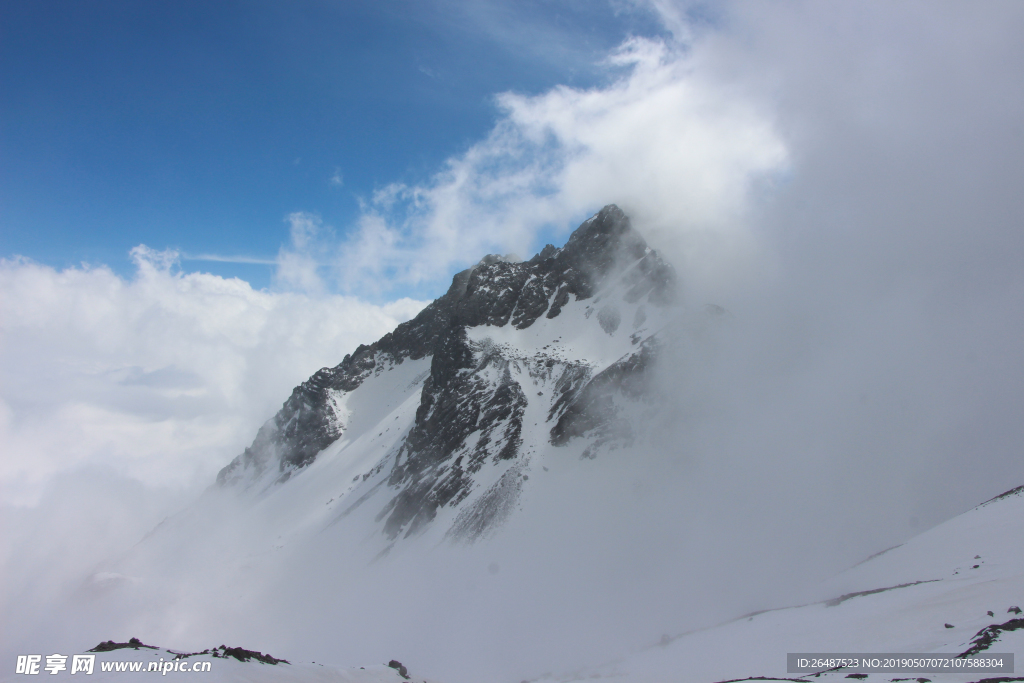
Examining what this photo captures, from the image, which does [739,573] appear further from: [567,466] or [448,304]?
[448,304]

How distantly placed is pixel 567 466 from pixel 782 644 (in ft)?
143

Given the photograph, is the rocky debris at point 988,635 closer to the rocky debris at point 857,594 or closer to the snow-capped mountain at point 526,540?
the snow-capped mountain at point 526,540

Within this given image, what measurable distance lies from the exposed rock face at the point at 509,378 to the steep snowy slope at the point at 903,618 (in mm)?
36653

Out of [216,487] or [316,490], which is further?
[216,487]

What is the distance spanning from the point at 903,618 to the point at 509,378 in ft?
216

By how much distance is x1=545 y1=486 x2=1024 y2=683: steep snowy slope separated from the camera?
17375 millimetres

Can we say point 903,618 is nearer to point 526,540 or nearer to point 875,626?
point 875,626

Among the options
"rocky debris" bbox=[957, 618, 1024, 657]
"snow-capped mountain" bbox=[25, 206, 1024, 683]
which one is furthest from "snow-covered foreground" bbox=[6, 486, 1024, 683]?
"snow-capped mountain" bbox=[25, 206, 1024, 683]

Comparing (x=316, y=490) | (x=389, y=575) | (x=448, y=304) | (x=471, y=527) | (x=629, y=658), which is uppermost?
(x=448, y=304)

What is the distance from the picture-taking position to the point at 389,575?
Answer: 64500 millimetres

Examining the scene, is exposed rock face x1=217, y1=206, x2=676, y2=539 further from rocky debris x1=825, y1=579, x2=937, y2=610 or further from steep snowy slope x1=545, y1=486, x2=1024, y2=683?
rocky debris x1=825, y1=579, x2=937, y2=610

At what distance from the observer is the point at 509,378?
83625 millimetres

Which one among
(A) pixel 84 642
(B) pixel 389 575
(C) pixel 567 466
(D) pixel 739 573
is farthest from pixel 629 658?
(A) pixel 84 642

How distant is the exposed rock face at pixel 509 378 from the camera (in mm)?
70562
